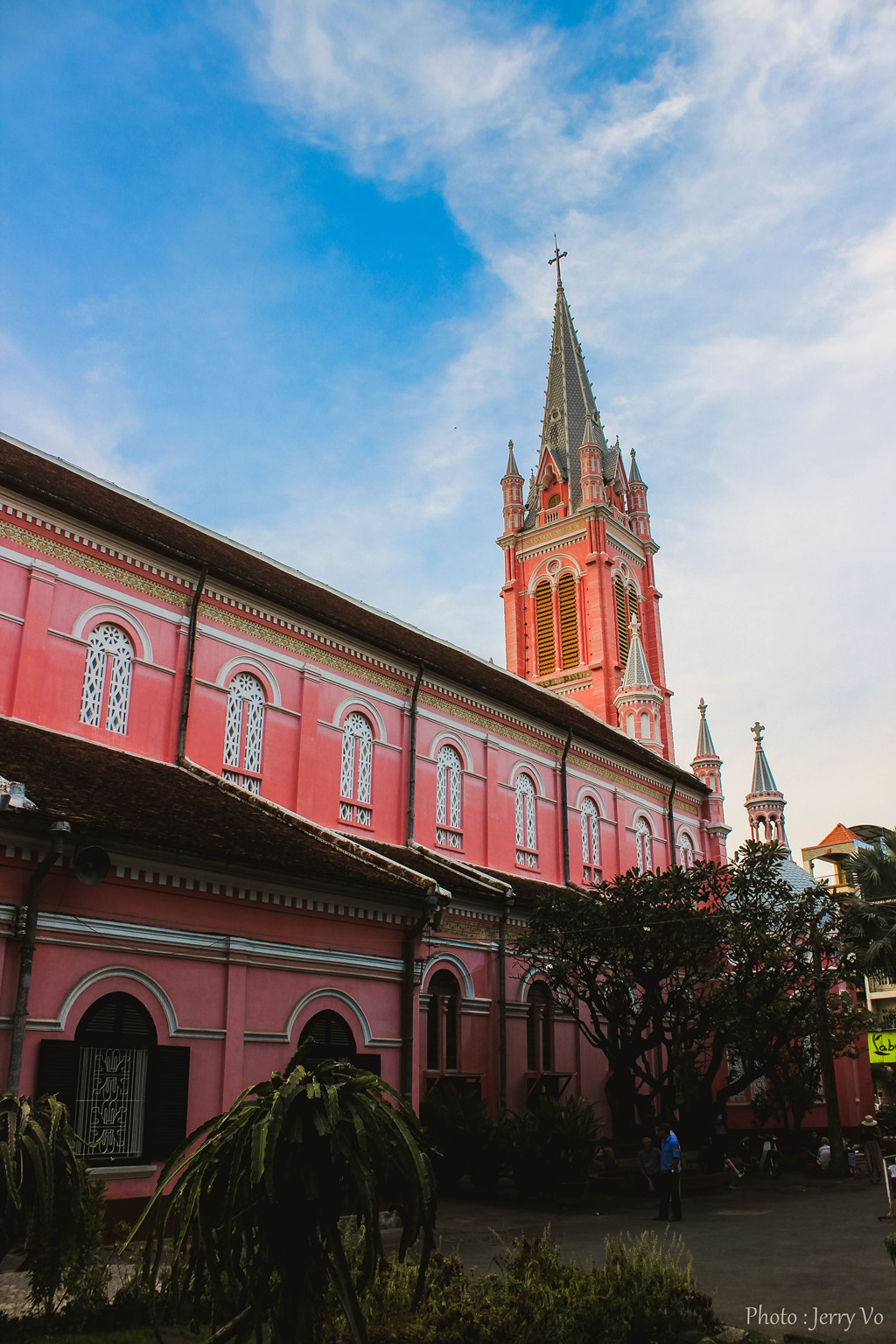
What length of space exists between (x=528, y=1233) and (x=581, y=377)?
4867cm

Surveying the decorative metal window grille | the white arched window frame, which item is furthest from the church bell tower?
the decorative metal window grille

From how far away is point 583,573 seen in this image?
160 feet

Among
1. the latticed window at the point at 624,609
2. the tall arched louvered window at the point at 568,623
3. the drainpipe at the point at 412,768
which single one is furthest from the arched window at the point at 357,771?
the latticed window at the point at 624,609

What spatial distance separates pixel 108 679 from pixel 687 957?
12.4 meters

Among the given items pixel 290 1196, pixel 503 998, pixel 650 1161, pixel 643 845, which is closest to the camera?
pixel 290 1196

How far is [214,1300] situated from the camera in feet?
21.2

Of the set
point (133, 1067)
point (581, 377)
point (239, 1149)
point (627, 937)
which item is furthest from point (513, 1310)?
point (581, 377)

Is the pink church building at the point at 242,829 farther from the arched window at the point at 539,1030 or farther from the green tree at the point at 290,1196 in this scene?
the green tree at the point at 290,1196

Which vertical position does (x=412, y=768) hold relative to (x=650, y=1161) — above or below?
above

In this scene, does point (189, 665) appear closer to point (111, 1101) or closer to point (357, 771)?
point (357, 771)

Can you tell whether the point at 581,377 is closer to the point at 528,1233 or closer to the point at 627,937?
the point at 627,937

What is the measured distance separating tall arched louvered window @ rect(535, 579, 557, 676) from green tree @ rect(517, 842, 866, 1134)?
25.9m

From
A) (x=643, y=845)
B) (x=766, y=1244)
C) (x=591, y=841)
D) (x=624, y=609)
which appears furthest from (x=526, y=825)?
(x=624, y=609)

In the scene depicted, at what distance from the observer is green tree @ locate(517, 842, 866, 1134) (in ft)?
68.2
